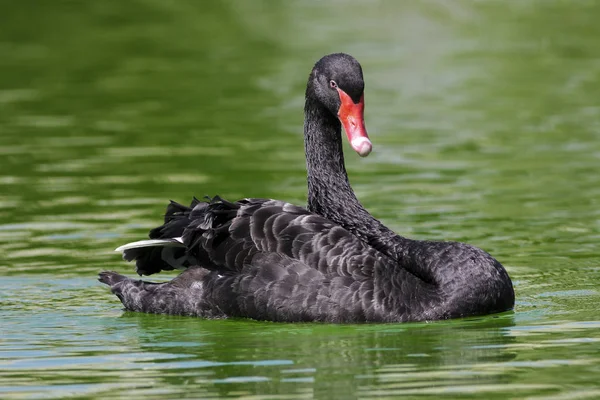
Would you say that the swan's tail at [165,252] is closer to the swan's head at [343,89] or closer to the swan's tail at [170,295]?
the swan's tail at [170,295]

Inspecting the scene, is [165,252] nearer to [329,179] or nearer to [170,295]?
[170,295]

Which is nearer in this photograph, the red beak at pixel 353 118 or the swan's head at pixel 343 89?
Answer: the red beak at pixel 353 118

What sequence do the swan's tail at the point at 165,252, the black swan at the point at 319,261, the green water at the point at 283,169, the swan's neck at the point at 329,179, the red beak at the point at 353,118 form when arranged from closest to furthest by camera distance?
the green water at the point at 283,169
the black swan at the point at 319,261
the red beak at the point at 353,118
the swan's tail at the point at 165,252
the swan's neck at the point at 329,179

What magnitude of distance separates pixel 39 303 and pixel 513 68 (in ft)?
53.3

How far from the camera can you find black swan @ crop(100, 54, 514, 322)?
28.7 feet

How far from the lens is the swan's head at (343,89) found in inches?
361

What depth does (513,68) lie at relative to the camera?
24.6m

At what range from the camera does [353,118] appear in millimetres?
9172

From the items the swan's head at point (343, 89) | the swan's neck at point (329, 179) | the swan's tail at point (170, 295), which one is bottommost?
the swan's tail at point (170, 295)

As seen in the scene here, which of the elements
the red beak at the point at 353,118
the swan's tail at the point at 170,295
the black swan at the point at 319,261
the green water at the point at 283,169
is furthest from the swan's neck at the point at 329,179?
the green water at the point at 283,169

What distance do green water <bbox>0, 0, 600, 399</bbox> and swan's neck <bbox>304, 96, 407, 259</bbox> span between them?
111cm

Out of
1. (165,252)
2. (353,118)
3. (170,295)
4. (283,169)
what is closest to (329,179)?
(353,118)

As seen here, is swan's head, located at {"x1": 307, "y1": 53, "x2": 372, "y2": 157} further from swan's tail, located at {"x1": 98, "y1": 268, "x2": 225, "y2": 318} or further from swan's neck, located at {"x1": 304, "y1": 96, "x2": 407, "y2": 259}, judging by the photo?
swan's tail, located at {"x1": 98, "y1": 268, "x2": 225, "y2": 318}

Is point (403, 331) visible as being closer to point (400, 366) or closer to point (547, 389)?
point (400, 366)
